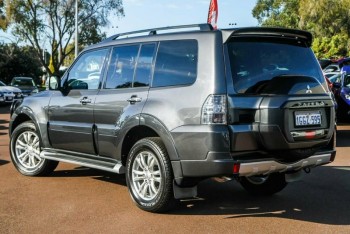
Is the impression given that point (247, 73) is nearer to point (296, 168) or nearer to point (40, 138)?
point (296, 168)

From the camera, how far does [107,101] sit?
236 inches

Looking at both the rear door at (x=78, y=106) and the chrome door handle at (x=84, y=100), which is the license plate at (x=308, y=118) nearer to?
the rear door at (x=78, y=106)

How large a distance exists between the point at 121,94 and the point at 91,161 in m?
1.01

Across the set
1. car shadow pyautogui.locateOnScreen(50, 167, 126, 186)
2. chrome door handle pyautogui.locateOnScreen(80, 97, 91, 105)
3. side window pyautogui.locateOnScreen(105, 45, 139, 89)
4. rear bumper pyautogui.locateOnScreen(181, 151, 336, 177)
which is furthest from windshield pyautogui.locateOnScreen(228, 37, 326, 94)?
car shadow pyautogui.locateOnScreen(50, 167, 126, 186)

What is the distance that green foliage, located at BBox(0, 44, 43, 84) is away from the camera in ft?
155

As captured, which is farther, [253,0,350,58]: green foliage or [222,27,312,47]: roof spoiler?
[253,0,350,58]: green foliage

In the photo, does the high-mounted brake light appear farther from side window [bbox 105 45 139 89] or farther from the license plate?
side window [bbox 105 45 139 89]

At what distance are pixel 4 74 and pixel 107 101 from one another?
44716mm

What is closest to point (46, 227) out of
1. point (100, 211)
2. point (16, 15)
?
point (100, 211)

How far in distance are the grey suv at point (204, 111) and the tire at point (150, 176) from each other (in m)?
0.01

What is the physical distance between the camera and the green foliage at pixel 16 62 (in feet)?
155

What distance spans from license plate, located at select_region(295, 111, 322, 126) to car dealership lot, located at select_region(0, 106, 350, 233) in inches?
40.6

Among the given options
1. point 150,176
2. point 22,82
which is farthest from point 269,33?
point 22,82

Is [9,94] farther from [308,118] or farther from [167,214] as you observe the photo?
[308,118]
